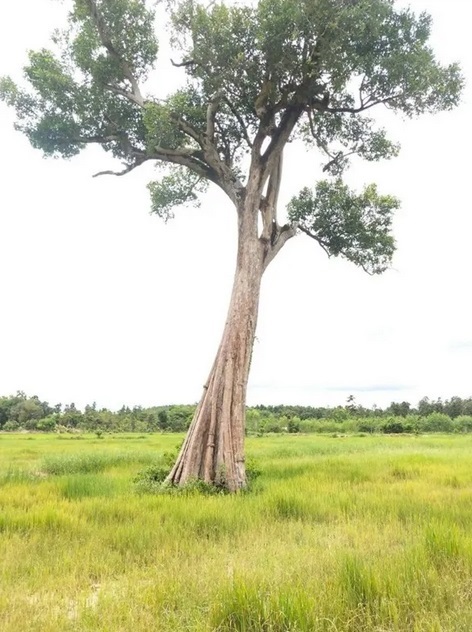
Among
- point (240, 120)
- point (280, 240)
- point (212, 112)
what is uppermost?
point (240, 120)

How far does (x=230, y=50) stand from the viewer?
10.6 meters

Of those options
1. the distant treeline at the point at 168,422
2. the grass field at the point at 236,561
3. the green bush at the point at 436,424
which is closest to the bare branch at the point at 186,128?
the grass field at the point at 236,561

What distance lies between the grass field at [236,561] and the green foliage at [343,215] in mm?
6571

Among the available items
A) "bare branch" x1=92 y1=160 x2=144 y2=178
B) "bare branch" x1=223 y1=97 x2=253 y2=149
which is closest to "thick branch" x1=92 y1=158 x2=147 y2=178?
"bare branch" x1=92 y1=160 x2=144 y2=178

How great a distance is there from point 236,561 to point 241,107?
10545 mm

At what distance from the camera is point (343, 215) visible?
12.6 meters

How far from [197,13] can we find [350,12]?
3.23 m

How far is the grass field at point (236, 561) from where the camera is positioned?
329 cm

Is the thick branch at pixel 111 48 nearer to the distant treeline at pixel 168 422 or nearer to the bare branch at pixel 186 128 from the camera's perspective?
the bare branch at pixel 186 128

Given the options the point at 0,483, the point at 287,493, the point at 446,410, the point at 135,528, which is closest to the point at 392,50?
the point at 287,493

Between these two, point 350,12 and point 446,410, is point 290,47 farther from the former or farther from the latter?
point 446,410

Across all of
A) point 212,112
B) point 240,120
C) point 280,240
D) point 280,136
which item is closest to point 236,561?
point 280,240

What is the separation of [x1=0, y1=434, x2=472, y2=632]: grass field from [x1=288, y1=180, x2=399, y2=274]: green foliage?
6.57 metres

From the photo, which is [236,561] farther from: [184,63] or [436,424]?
[436,424]
